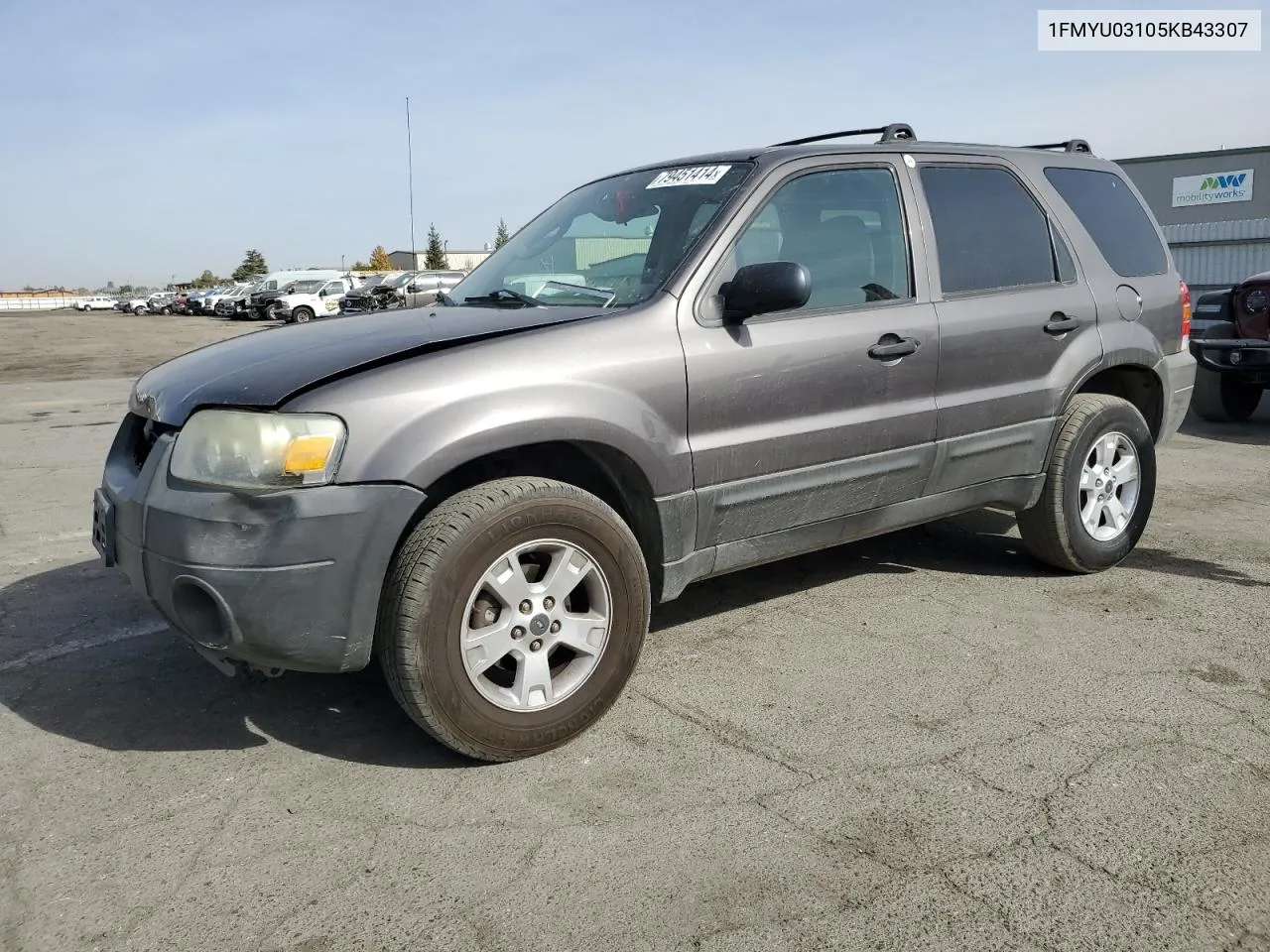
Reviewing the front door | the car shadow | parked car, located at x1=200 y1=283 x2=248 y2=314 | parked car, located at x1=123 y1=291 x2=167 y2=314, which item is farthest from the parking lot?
parked car, located at x1=123 y1=291 x2=167 y2=314

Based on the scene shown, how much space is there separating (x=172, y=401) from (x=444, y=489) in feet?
2.72

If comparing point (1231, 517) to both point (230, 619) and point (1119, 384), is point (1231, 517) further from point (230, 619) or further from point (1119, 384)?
point (230, 619)

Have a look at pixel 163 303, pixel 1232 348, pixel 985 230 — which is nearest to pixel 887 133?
pixel 985 230

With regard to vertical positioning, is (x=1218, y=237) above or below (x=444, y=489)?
above

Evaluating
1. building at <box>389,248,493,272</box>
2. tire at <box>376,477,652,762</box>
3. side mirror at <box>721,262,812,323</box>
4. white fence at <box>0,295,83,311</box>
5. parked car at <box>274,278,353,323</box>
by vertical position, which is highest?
building at <box>389,248,493,272</box>

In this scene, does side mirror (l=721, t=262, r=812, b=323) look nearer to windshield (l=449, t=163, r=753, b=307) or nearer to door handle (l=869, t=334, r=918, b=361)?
windshield (l=449, t=163, r=753, b=307)

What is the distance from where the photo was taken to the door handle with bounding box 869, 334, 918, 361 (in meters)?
3.73

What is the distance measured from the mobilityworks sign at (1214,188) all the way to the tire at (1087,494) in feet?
89.6

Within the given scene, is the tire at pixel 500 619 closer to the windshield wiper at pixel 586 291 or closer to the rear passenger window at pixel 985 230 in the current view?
the windshield wiper at pixel 586 291

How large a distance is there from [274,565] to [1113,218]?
4070 mm

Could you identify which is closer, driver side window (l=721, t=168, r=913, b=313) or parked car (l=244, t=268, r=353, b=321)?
driver side window (l=721, t=168, r=913, b=313)

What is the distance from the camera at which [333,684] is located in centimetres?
357

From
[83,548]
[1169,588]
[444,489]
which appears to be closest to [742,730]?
[444,489]

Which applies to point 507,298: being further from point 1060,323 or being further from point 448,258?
point 448,258
